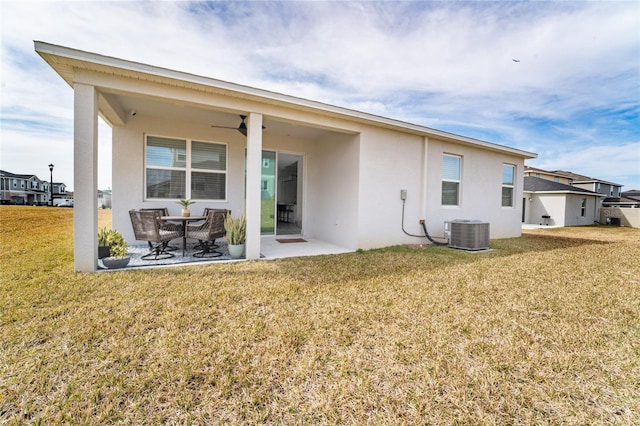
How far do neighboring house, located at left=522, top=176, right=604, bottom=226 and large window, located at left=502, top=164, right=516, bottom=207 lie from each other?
11658 millimetres

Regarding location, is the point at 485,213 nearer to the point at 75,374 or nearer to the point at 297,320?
the point at 297,320

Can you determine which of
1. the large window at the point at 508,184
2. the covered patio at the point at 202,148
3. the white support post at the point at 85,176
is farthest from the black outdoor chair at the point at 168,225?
the large window at the point at 508,184

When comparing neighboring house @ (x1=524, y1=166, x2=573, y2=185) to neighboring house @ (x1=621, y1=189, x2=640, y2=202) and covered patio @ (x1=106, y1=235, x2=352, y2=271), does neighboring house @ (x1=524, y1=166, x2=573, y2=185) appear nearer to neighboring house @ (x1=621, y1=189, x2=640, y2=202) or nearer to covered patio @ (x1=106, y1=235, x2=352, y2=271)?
neighboring house @ (x1=621, y1=189, x2=640, y2=202)

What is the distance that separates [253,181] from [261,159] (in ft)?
2.36

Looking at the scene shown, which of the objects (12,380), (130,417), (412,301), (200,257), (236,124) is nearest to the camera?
(130,417)

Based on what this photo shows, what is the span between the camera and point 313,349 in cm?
224

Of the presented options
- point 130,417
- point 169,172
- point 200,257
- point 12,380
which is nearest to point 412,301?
point 130,417

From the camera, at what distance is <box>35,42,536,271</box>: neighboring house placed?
13.6ft

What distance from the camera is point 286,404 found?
5.43ft

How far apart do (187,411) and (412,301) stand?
2624 millimetres

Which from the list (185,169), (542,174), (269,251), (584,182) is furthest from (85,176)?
(584,182)

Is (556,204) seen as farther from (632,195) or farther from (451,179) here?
(632,195)

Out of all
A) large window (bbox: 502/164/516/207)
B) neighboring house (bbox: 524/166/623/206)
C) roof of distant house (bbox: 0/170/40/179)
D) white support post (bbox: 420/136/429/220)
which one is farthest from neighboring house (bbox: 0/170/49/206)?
neighboring house (bbox: 524/166/623/206)

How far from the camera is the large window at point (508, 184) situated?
31.2 feet
